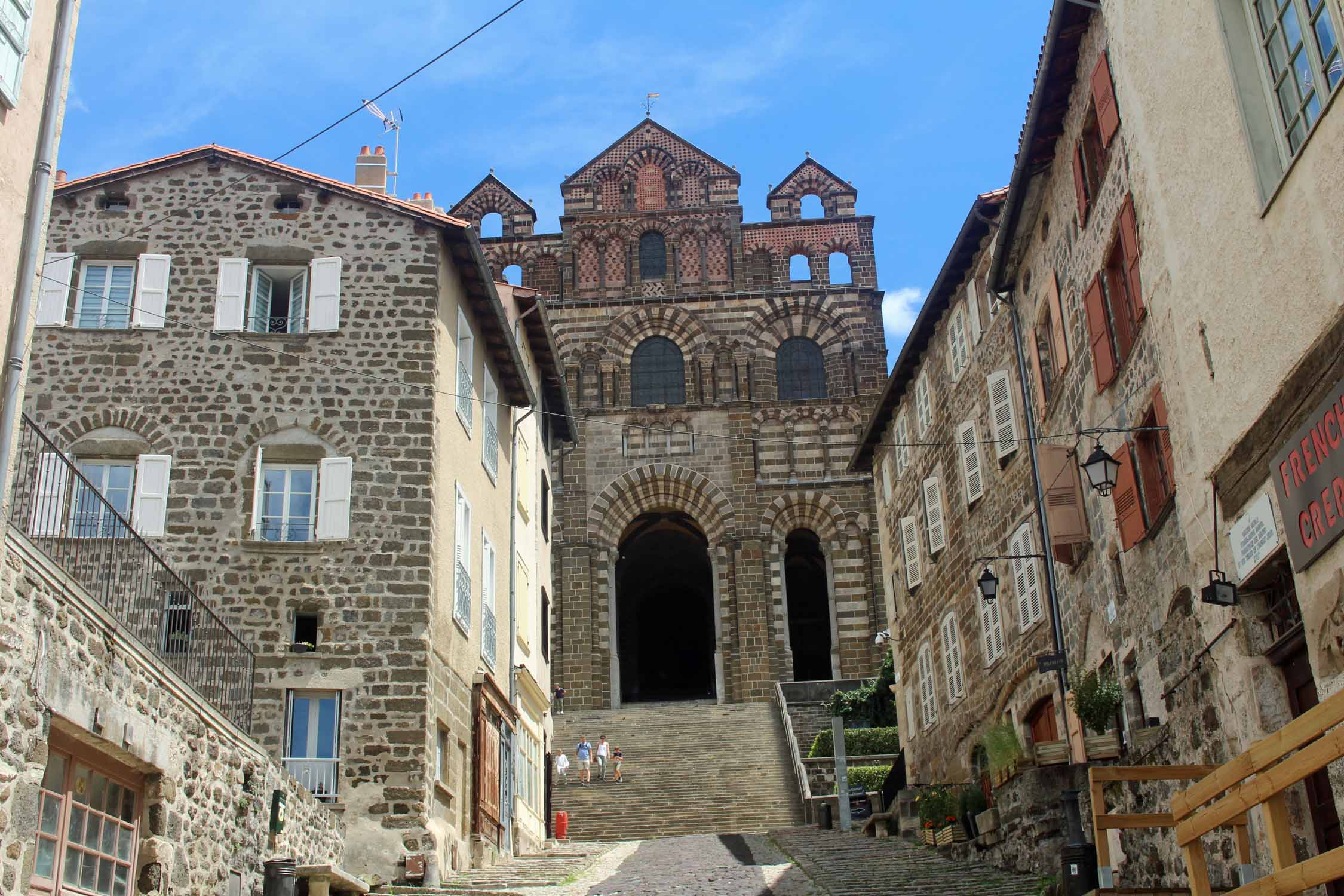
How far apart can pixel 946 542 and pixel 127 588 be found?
44.7 feet

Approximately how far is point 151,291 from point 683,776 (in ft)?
46.6

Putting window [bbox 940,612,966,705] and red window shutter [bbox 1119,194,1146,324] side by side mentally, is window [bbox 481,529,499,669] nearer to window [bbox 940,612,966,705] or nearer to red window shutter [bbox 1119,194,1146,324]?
window [bbox 940,612,966,705]

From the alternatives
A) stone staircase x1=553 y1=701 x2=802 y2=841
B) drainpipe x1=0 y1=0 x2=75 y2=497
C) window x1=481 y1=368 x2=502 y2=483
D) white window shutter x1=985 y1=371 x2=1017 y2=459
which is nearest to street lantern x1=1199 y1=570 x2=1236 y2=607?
drainpipe x1=0 y1=0 x2=75 y2=497

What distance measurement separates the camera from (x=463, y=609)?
681 inches

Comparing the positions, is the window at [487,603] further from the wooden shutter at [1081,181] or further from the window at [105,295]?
the wooden shutter at [1081,181]

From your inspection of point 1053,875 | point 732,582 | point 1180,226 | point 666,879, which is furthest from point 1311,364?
point 732,582

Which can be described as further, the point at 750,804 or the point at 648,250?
the point at 648,250

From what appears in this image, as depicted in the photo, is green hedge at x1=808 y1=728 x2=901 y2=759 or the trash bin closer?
the trash bin

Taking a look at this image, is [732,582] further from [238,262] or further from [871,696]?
[238,262]

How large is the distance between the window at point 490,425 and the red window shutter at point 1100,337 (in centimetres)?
848

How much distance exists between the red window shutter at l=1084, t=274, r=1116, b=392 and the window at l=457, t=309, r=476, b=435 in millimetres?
7823

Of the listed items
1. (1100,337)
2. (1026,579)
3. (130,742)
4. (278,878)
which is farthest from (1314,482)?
(1026,579)

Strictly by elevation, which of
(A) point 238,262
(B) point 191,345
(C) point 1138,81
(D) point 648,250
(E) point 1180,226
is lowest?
(E) point 1180,226

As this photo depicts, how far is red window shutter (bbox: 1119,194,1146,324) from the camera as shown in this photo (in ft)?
40.2
